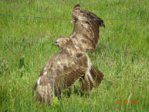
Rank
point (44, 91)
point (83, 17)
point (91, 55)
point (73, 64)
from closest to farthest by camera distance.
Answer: point (44, 91), point (73, 64), point (83, 17), point (91, 55)

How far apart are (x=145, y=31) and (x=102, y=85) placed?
443cm

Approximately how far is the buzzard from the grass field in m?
0.17

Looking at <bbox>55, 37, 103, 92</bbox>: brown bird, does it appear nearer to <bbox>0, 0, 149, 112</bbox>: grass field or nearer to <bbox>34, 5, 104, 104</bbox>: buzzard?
<bbox>34, 5, 104, 104</bbox>: buzzard

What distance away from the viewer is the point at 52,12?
11.7 m

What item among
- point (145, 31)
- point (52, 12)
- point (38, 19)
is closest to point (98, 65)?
point (145, 31)

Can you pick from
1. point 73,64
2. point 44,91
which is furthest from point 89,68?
point 44,91

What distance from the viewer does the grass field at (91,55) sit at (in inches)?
201

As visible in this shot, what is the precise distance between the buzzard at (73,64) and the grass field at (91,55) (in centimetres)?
17

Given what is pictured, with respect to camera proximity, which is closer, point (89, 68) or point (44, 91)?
point (44, 91)

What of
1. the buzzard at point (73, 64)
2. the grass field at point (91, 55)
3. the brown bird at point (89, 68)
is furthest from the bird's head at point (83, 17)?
the grass field at point (91, 55)

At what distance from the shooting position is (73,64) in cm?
526

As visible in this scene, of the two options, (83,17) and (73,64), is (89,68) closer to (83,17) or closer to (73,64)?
(73,64)

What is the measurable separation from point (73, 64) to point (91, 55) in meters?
2.50

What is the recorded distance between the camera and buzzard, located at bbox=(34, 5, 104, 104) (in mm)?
5094
